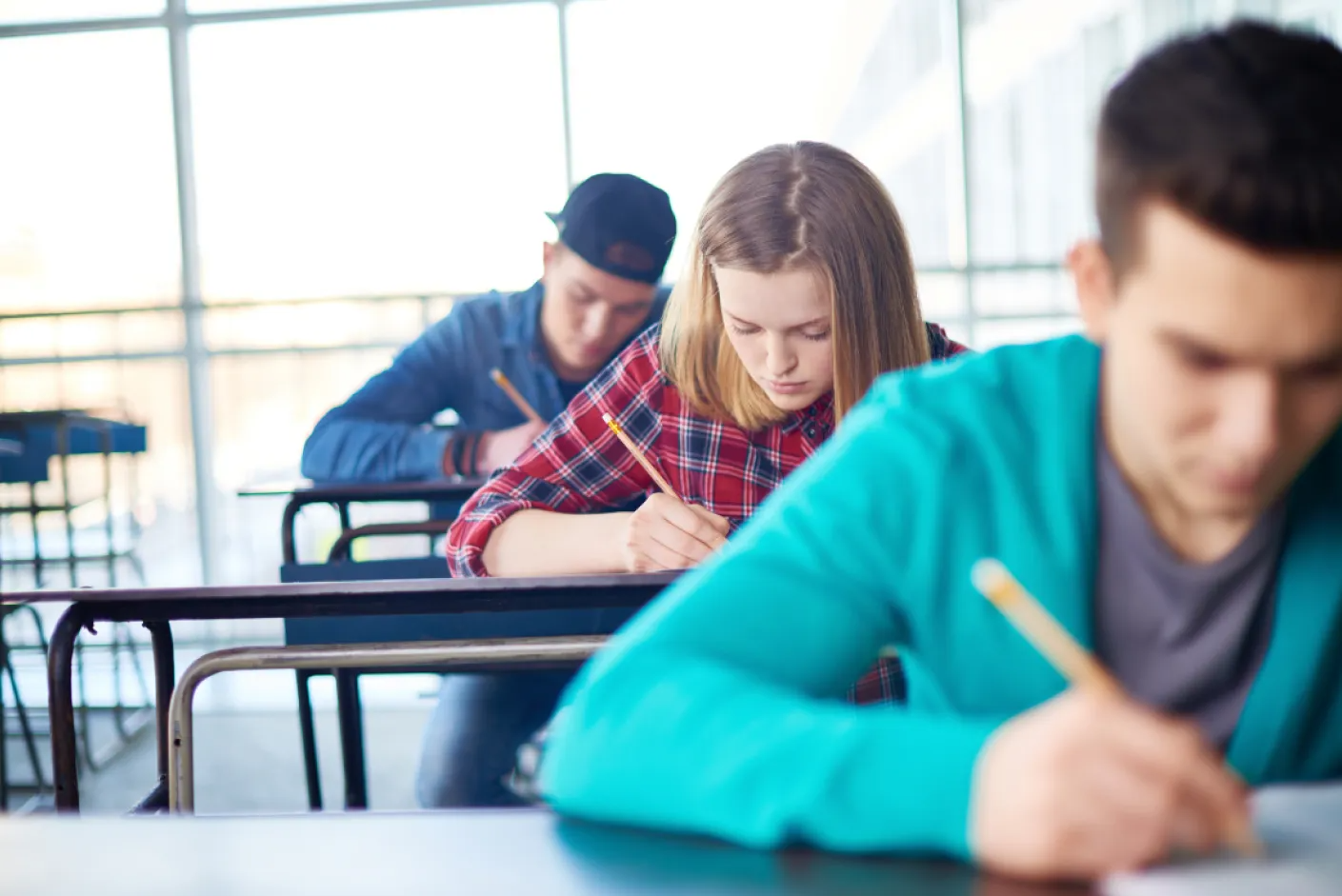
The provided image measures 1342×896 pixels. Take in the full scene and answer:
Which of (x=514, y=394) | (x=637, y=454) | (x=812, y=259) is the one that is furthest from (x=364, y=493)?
(x=812, y=259)

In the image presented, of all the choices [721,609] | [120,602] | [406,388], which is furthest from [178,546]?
[721,609]

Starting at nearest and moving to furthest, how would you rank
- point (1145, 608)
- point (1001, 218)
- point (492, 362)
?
point (1145, 608)
point (492, 362)
point (1001, 218)

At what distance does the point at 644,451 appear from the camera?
1.60m

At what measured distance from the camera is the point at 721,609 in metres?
0.69

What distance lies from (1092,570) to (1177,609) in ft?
0.19

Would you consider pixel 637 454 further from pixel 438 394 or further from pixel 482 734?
pixel 438 394

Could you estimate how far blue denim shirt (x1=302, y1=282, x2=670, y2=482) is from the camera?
2.36m

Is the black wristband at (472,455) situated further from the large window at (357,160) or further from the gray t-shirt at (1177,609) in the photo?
the large window at (357,160)

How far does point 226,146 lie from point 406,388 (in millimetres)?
2301

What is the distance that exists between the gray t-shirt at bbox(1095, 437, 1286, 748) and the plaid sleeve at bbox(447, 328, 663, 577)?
88cm

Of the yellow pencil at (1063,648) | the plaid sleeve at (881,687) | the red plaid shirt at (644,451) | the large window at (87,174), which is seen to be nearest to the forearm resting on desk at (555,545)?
the red plaid shirt at (644,451)

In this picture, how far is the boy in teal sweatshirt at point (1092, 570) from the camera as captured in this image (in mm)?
572

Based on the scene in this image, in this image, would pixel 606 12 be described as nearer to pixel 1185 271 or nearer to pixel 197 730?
pixel 197 730

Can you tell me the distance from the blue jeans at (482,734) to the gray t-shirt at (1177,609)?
1.16m
